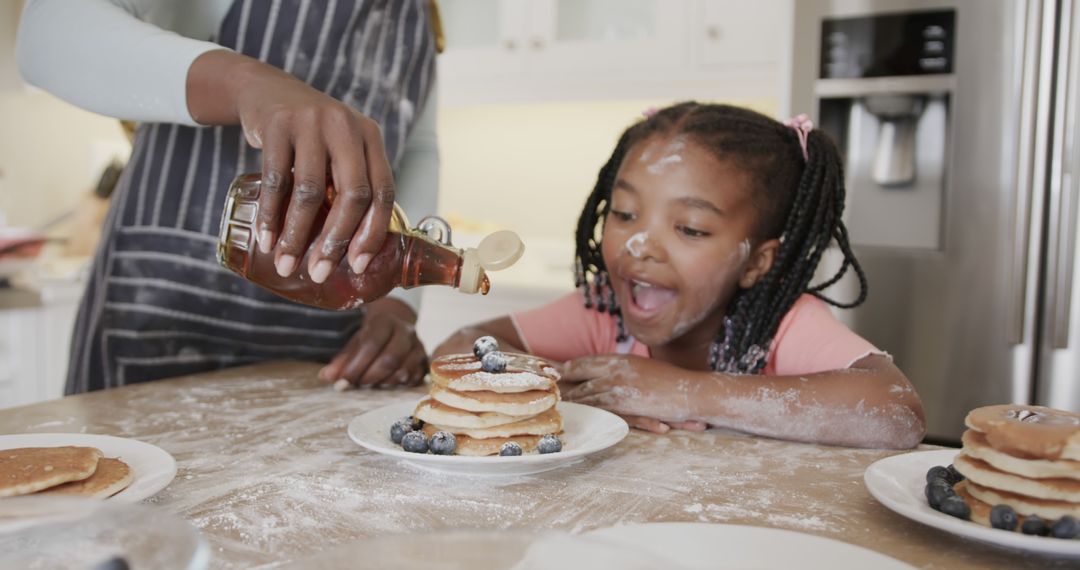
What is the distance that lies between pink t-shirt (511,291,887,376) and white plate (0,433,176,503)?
81 centimetres

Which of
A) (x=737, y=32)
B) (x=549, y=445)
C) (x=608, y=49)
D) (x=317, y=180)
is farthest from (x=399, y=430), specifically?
(x=608, y=49)

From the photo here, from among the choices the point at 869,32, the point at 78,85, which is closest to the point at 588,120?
the point at 869,32

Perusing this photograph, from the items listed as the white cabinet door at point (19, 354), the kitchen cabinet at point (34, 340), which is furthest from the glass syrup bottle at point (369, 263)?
the white cabinet door at point (19, 354)

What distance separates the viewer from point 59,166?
4102mm

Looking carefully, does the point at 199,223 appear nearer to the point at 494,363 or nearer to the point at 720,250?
the point at 494,363

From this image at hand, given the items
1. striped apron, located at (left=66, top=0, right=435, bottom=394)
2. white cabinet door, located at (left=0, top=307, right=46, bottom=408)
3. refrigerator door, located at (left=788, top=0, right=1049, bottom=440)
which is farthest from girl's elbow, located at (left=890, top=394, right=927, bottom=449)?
white cabinet door, located at (left=0, top=307, right=46, bottom=408)

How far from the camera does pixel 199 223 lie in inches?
55.6

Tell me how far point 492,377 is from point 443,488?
0.14 m

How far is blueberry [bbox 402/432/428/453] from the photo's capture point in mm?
878

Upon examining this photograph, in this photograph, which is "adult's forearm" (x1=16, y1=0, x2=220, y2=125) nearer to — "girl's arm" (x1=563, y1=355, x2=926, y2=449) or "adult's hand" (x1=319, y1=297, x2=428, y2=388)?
"adult's hand" (x1=319, y1=297, x2=428, y2=388)

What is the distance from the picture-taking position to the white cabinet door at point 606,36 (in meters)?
3.06

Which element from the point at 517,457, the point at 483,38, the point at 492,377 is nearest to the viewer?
the point at 517,457

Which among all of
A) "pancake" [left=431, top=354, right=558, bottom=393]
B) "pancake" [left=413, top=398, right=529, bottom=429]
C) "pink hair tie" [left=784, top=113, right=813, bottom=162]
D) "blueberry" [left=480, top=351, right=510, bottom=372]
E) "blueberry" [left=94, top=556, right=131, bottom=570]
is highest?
"pink hair tie" [left=784, top=113, right=813, bottom=162]

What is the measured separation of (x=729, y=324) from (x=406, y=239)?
71 centimetres
